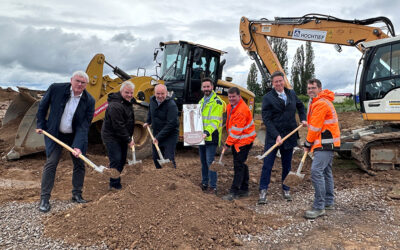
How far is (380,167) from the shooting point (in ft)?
22.5

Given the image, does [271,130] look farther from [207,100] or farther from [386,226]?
[386,226]

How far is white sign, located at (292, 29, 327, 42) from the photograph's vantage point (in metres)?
8.79

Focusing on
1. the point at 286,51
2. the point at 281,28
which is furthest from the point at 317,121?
the point at 286,51

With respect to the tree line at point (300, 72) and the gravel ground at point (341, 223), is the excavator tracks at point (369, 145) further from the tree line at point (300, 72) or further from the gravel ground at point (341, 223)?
the tree line at point (300, 72)

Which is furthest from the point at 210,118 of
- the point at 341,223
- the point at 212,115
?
the point at 341,223

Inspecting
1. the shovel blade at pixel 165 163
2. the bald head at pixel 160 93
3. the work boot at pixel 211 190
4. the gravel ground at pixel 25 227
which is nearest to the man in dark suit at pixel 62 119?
the gravel ground at pixel 25 227

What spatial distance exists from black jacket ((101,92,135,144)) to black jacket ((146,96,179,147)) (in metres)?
0.41

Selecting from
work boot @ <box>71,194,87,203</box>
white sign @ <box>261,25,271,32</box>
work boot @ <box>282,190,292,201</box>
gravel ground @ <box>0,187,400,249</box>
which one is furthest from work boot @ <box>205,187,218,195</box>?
white sign @ <box>261,25,271,32</box>

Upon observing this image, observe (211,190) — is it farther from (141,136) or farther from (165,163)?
(141,136)

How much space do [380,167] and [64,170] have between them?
6.78 m

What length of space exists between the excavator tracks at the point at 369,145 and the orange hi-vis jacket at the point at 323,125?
2.87 metres

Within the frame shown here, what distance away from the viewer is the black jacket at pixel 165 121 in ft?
16.9

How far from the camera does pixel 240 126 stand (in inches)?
197

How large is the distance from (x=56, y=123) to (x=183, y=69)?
4.56m
